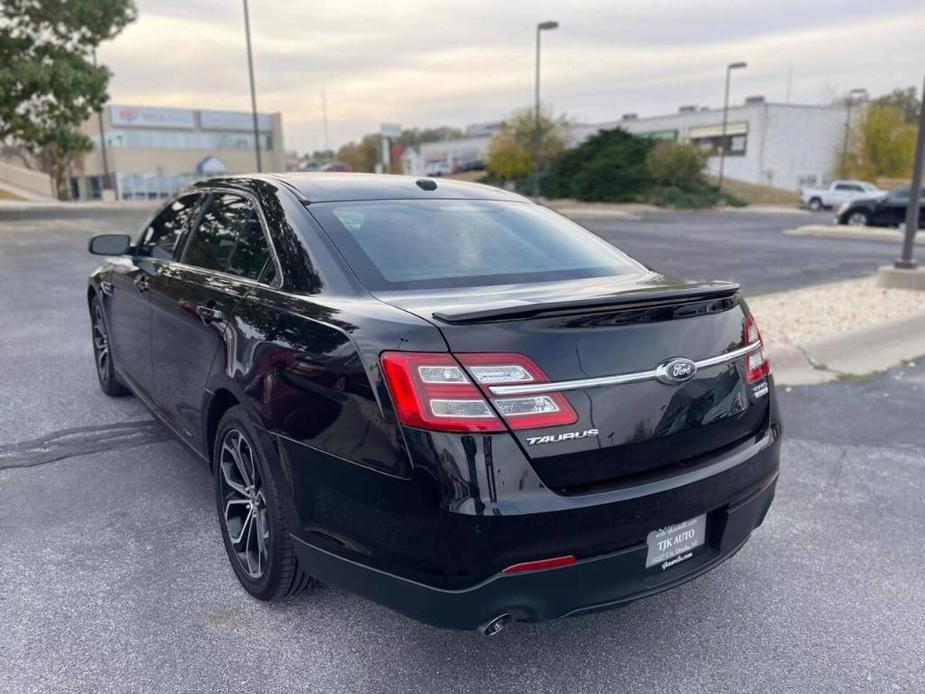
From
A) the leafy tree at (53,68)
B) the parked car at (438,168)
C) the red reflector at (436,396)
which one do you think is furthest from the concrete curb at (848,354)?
the parked car at (438,168)

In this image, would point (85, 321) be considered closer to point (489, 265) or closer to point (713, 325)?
point (489, 265)

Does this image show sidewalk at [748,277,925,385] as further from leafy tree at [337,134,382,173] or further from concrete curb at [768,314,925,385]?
leafy tree at [337,134,382,173]

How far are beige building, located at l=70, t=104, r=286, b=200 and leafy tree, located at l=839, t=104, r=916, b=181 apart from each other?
4897 centimetres

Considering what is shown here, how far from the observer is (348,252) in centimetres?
278

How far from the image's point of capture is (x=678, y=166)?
144 feet

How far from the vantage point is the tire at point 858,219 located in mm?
27000

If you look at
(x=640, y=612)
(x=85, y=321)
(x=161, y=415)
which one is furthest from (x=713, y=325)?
(x=85, y=321)

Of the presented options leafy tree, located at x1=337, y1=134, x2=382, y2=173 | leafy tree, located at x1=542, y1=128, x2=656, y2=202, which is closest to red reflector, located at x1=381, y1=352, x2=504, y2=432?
leafy tree, located at x1=542, y1=128, x2=656, y2=202

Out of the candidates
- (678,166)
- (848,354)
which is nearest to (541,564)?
(848,354)

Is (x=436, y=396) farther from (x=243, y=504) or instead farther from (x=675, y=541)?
(x=243, y=504)

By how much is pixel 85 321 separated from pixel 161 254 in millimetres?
4613

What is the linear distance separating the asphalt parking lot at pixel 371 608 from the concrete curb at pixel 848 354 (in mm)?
1590

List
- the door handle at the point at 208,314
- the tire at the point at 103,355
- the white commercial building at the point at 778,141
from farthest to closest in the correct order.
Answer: the white commercial building at the point at 778,141 → the tire at the point at 103,355 → the door handle at the point at 208,314

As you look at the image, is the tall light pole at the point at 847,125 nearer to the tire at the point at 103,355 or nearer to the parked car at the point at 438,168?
the parked car at the point at 438,168
